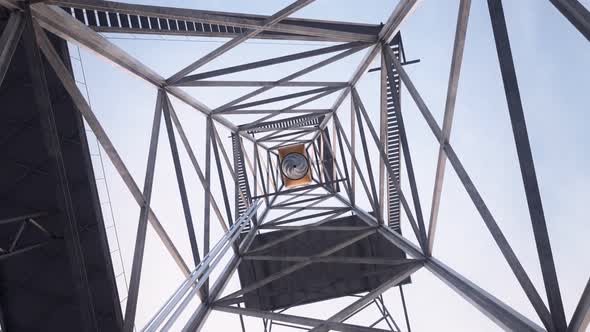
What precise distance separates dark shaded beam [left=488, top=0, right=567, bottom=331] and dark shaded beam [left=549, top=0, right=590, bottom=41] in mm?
734

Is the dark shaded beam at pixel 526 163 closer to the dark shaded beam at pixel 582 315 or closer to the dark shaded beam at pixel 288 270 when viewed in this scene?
the dark shaded beam at pixel 582 315

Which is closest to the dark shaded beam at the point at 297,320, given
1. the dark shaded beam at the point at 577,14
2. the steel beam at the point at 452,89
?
the steel beam at the point at 452,89

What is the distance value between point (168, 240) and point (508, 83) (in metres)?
6.70

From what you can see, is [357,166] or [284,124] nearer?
[357,166]

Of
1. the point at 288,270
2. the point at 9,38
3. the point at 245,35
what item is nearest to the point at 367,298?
the point at 288,270

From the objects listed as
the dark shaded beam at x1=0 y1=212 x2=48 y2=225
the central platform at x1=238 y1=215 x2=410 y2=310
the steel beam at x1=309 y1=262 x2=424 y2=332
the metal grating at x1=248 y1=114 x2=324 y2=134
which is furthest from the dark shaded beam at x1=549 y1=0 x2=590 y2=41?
the metal grating at x1=248 y1=114 x2=324 y2=134

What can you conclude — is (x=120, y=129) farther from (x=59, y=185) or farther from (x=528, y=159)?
(x=528, y=159)

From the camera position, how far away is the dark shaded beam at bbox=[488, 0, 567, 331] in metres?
4.80

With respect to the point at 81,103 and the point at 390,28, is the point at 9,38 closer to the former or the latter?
the point at 81,103

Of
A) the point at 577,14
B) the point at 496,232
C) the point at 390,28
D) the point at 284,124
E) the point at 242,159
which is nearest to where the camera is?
the point at 577,14

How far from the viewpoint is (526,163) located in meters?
4.85

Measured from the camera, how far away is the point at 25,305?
10.1m

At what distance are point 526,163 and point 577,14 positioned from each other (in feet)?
5.11

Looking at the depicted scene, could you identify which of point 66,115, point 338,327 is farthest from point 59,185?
point 338,327
